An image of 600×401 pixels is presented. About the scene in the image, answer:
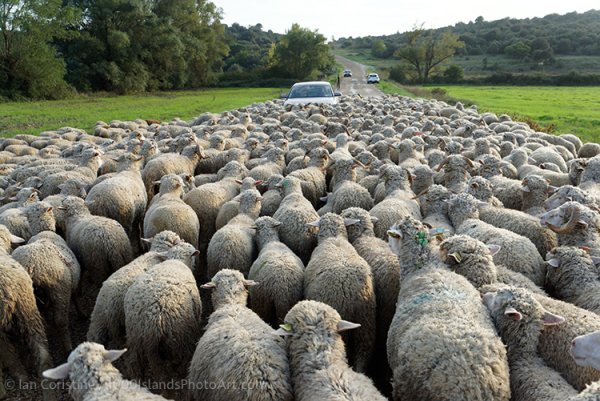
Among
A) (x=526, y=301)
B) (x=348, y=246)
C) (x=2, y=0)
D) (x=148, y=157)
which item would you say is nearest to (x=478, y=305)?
(x=526, y=301)

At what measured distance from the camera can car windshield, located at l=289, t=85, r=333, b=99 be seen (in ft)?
64.5

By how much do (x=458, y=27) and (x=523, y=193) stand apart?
140m

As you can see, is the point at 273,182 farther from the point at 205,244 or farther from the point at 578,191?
the point at 578,191

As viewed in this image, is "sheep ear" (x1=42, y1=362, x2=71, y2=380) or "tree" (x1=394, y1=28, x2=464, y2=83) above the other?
"tree" (x1=394, y1=28, x2=464, y2=83)

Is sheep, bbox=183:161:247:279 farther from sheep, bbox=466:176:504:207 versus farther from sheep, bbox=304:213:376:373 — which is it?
sheep, bbox=466:176:504:207

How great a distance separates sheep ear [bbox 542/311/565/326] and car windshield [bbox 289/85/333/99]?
671 inches

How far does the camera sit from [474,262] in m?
4.07

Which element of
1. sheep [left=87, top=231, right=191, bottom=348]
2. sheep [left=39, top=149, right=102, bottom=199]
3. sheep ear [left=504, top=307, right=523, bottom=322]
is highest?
sheep [left=39, top=149, right=102, bottom=199]

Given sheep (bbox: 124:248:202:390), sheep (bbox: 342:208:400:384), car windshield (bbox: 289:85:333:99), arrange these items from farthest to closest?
1. car windshield (bbox: 289:85:333:99)
2. sheep (bbox: 342:208:400:384)
3. sheep (bbox: 124:248:202:390)

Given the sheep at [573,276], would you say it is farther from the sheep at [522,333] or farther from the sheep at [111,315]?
the sheep at [111,315]

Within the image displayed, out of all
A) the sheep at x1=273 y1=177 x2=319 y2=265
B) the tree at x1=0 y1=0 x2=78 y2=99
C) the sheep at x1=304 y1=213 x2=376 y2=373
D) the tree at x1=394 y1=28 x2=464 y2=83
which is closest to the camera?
the sheep at x1=304 y1=213 x2=376 y2=373

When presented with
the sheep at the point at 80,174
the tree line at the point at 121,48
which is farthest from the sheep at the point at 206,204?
the tree line at the point at 121,48

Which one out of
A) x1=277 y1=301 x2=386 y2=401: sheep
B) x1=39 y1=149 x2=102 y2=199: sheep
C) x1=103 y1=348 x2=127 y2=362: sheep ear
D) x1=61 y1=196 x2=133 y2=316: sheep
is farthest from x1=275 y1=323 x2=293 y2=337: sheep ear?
x1=39 y1=149 x2=102 y2=199: sheep

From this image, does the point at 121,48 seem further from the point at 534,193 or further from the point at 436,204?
the point at 534,193
